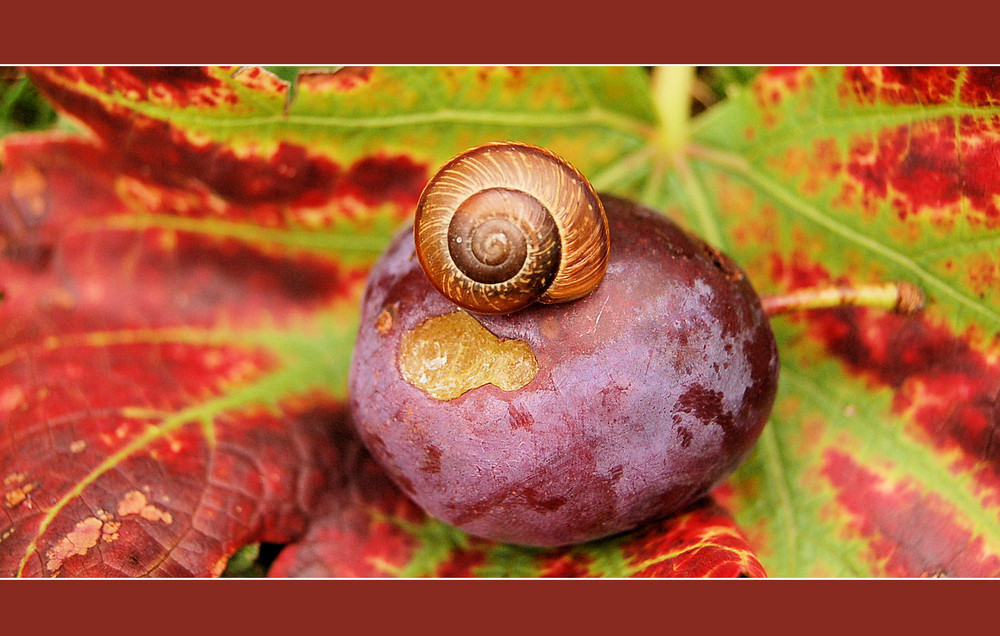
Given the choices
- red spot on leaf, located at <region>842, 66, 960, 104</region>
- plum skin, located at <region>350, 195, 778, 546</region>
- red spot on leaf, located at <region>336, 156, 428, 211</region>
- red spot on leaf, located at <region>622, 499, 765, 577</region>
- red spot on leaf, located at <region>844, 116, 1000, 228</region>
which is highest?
red spot on leaf, located at <region>842, 66, 960, 104</region>

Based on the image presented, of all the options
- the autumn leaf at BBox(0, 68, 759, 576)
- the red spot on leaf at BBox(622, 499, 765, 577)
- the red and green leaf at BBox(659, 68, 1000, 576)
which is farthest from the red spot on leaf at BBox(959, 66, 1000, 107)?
the red spot on leaf at BBox(622, 499, 765, 577)

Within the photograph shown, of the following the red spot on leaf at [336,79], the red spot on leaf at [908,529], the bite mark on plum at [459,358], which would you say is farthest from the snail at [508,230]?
the red spot on leaf at [908,529]

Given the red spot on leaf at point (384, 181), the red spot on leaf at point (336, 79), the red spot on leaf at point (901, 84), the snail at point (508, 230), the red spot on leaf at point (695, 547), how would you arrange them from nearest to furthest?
the snail at point (508, 230), the red spot on leaf at point (695, 547), the red spot on leaf at point (901, 84), the red spot on leaf at point (336, 79), the red spot on leaf at point (384, 181)

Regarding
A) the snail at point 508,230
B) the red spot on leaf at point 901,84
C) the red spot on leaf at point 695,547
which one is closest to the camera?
the snail at point 508,230

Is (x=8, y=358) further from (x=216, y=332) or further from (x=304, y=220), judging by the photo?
(x=304, y=220)

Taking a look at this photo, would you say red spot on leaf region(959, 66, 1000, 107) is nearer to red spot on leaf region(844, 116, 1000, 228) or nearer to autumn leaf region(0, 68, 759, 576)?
red spot on leaf region(844, 116, 1000, 228)

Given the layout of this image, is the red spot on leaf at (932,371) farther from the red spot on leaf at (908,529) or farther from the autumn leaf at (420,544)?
the autumn leaf at (420,544)

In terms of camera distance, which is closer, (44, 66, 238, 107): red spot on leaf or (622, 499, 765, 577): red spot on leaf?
(622, 499, 765, 577): red spot on leaf

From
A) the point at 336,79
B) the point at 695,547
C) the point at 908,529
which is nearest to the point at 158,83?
the point at 336,79
